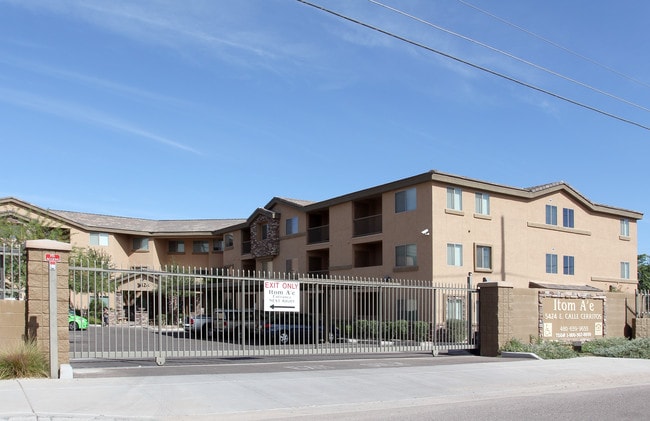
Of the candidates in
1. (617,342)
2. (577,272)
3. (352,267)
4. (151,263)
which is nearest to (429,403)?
(617,342)

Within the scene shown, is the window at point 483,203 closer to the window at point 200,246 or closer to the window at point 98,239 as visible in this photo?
the window at point 200,246

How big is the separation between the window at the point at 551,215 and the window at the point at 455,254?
8313mm

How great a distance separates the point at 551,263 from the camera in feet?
132

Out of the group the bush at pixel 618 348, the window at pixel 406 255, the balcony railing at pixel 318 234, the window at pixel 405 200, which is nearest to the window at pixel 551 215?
the window at pixel 405 200

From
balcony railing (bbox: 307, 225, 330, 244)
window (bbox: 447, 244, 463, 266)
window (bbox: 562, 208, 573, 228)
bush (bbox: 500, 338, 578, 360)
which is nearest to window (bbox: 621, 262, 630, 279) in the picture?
window (bbox: 562, 208, 573, 228)

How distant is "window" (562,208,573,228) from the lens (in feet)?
136

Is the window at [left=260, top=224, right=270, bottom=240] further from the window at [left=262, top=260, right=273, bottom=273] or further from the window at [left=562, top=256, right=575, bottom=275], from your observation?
the window at [left=562, top=256, right=575, bottom=275]

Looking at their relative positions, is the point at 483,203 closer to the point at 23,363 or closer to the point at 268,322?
the point at 268,322

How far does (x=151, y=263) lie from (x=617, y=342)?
4573cm

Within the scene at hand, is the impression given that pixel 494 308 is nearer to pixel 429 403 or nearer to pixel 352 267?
pixel 429 403

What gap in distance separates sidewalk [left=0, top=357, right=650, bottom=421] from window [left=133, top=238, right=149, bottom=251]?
46478mm

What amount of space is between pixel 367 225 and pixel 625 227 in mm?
19850

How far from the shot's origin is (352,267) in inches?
1561

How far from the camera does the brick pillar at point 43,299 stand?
513 inches
